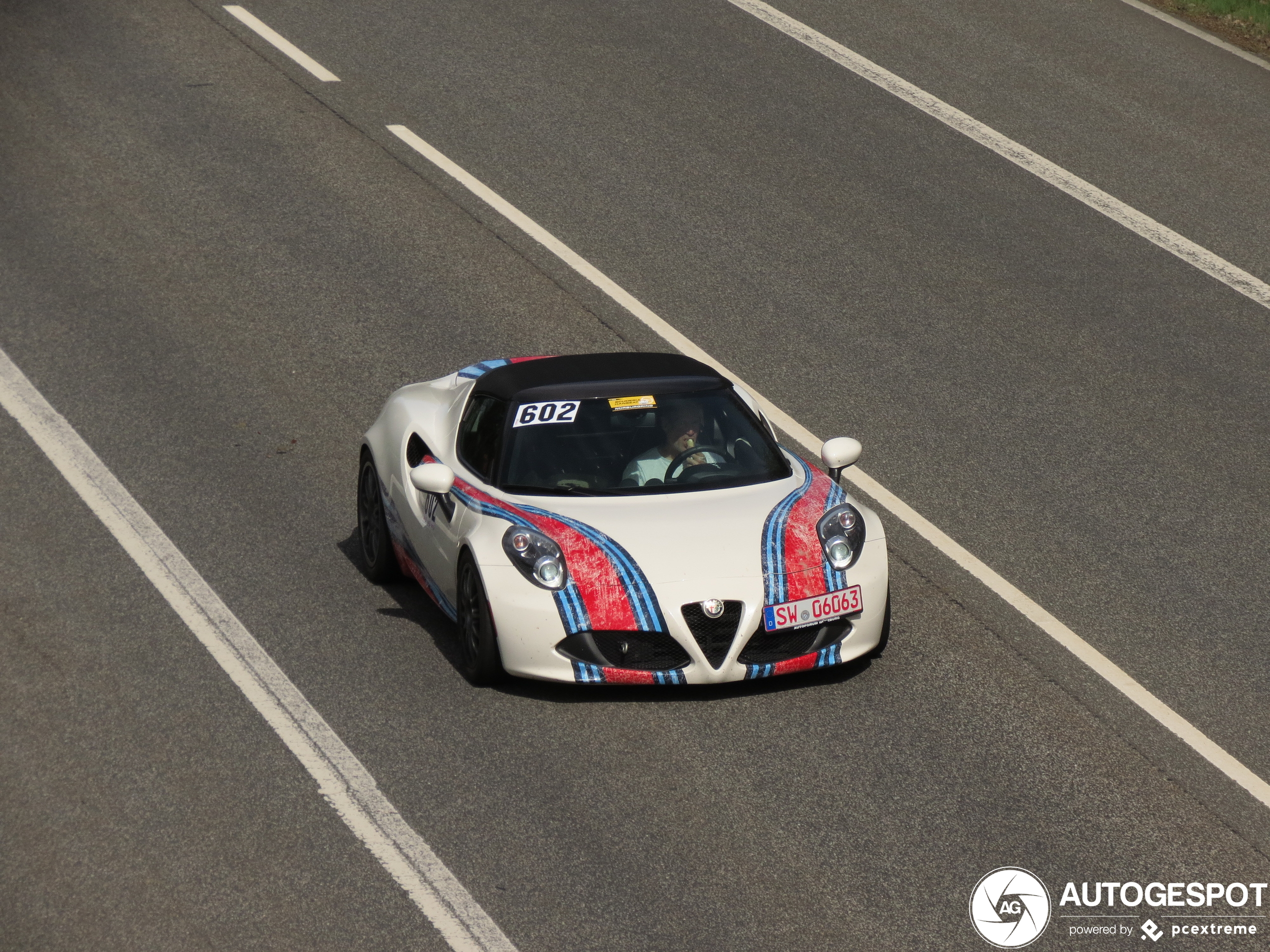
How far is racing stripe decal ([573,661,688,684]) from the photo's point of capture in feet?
25.5

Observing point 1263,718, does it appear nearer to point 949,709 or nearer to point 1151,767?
point 1151,767

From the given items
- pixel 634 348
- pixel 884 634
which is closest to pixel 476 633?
pixel 884 634

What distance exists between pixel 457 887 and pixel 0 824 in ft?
6.16

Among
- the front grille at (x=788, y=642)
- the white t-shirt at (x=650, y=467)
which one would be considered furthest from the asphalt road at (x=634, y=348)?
the white t-shirt at (x=650, y=467)

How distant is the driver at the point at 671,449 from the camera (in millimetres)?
8609

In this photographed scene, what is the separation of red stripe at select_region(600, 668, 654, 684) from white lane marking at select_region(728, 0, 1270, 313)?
296 inches

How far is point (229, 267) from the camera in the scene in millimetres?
13617

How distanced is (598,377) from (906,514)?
2.27 meters

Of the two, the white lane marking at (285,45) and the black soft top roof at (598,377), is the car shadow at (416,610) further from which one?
the white lane marking at (285,45)

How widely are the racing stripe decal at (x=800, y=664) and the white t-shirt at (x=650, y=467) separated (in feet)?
3.87

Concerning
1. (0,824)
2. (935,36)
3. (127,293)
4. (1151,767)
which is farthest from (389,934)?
(935,36)

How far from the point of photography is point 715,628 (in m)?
7.76

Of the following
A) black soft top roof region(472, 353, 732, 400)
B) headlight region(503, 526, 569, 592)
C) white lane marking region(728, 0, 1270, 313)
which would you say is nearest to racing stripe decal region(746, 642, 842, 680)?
headlight region(503, 526, 569, 592)

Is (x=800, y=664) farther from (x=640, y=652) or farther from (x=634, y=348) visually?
(x=634, y=348)
